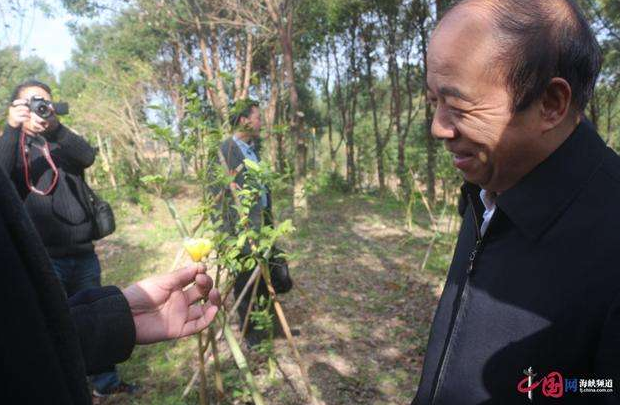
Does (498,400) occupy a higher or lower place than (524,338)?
lower

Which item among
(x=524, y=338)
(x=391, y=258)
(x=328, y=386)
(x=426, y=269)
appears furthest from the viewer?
(x=391, y=258)

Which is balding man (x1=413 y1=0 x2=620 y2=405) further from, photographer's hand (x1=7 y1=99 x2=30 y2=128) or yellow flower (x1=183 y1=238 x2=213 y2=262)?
photographer's hand (x1=7 y1=99 x2=30 y2=128)

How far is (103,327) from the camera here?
1.04 metres

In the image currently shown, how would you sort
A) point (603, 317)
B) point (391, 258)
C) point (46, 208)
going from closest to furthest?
point (603, 317) → point (46, 208) → point (391, 258)

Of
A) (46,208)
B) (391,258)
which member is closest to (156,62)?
(391,258)

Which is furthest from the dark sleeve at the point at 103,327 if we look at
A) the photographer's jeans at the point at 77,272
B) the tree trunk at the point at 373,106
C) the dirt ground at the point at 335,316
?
the tree trunk at the point at 373,106

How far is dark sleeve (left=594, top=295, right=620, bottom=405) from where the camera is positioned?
0.87 meters

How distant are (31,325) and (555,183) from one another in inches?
45.5

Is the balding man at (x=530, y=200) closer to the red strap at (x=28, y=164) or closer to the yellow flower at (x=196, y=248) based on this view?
the yellow flower at (x=196, y=248)

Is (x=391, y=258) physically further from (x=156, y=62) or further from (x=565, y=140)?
(x=156, y=62)

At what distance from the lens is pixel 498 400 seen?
1.10 metres

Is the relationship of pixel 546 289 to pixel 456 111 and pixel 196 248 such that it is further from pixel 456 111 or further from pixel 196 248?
pixel 196 248

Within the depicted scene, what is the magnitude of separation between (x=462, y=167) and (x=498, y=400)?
632 mm

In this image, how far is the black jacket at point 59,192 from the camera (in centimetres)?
266
